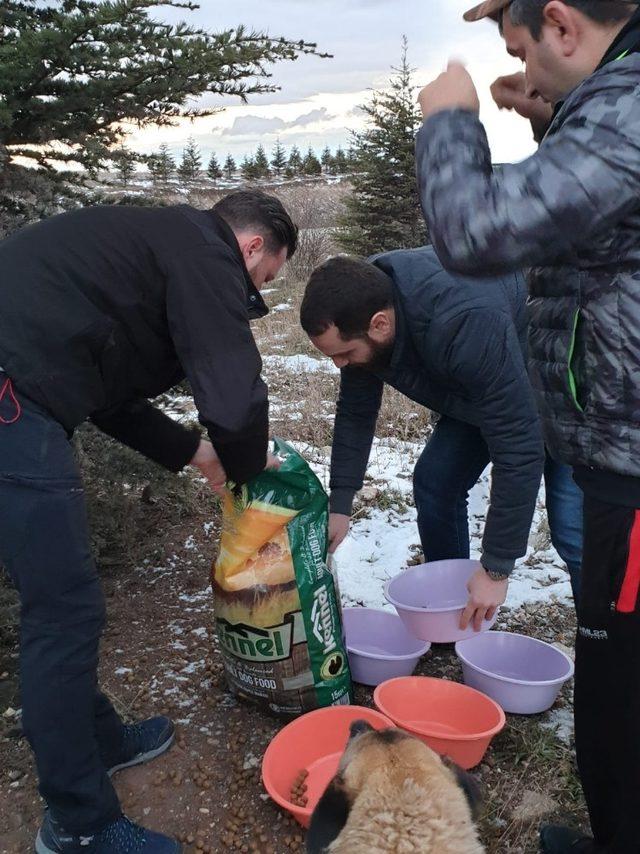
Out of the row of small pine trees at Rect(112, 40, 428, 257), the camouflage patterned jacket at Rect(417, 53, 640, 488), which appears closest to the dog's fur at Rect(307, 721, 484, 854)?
the camouflage patterned jacket at Rect(417, 53, 640, 488)

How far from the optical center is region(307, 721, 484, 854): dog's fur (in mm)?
1411

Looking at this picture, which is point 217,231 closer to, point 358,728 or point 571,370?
point 571,370

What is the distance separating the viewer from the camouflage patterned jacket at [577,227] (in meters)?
1.17

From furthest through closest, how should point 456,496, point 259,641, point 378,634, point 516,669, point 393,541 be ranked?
point 393,541
point 378,634
point 456,496
point 516,669
point 259,641

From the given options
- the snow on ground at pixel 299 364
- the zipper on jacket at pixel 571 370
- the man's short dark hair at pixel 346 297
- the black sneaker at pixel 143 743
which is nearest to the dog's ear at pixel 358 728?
the zipper on jacket at pixel 571 370

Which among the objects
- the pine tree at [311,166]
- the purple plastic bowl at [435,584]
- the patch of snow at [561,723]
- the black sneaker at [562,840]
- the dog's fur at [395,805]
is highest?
the pine tree at [311,166]

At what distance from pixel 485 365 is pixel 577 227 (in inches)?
47.8

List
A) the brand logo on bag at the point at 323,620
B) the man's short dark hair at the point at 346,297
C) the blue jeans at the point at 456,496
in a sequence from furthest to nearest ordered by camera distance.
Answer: the blue jeans at the point at 456,496 < the brand logo on bag at the point at 323,620 < the man's short dark hair at the point at 346,297

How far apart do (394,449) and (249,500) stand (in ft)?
10.4

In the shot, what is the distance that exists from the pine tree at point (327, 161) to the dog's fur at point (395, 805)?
45.4 meters

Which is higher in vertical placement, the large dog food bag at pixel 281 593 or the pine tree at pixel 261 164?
the pine tree at pixel 261 164

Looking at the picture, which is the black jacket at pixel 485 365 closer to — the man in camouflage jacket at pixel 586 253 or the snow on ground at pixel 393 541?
the man in camouflage jacket at pixel 586 253

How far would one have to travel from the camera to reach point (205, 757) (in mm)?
2613

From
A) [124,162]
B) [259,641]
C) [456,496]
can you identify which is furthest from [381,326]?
[124,162]
